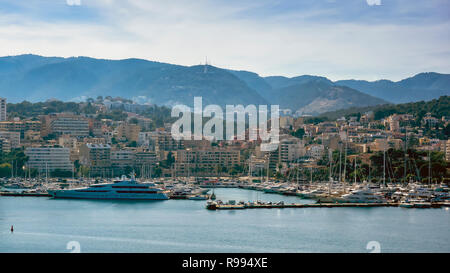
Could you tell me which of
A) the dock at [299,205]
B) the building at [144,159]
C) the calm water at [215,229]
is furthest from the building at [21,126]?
the dock at [299,205]

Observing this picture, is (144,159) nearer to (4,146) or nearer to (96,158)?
(96,158)

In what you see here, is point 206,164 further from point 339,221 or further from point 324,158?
point 339,221

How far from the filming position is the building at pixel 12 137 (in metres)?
45.9

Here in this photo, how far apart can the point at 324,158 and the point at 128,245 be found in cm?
2881

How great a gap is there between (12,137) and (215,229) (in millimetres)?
32715

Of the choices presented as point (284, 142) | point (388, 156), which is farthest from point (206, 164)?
point (388, 156)

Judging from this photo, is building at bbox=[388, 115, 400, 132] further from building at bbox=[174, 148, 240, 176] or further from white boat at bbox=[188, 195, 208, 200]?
white boat at bbox=[188, 195, 208, 200]

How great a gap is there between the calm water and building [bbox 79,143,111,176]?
693 inches

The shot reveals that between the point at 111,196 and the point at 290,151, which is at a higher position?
the point at 290,151

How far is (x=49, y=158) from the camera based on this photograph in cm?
4119

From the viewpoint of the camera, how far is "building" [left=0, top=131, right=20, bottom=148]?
45.9m

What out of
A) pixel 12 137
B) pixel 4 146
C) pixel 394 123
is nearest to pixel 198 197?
pixel 4 146

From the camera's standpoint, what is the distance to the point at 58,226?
17.7 m
